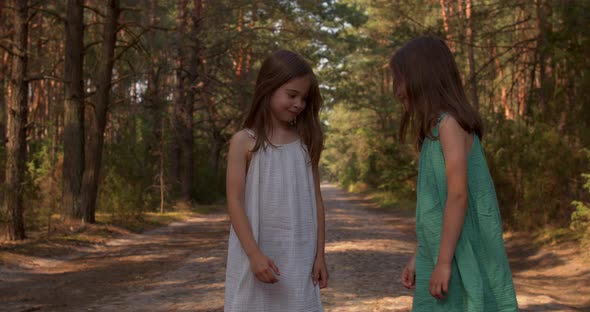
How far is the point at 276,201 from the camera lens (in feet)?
8.82

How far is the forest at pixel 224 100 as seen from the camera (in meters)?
11.6

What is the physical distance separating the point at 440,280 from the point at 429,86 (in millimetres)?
684

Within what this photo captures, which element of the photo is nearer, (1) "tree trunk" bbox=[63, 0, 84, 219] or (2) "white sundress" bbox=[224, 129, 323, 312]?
(2) "white sundress" bbox=[224, 129, 323, 312]

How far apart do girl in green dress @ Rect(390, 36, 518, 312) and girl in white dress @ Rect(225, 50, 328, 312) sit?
1.53 ft

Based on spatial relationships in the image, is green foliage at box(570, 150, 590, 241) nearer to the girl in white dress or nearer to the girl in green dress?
the girl in white dress

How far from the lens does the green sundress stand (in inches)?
88.7

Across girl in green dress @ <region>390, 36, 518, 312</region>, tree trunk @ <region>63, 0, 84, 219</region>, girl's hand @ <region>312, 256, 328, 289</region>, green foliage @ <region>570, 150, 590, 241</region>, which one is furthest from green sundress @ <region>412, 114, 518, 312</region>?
tree trunk @ <region>63, 0, 84, 219</region>

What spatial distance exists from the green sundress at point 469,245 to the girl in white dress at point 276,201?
0.50m

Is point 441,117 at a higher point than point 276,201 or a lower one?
higher

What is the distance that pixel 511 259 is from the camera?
11180 mm

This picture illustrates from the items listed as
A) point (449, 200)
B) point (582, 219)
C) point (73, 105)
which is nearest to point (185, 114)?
point (73, 105)

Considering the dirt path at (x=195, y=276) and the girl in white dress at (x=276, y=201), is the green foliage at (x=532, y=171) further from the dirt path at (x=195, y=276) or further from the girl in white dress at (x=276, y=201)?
the girl in white dress at (x=276, y=201)

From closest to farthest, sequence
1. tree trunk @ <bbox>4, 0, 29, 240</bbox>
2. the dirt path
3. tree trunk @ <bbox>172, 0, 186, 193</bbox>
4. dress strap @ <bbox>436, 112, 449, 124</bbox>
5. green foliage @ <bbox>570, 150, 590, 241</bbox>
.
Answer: dress strap @ <bbox>436, 112, 449, 124</bbox>
the dirt path
green foliage @ <bbox>570, 150, 590, 241</bbox>
tree trunk @ <bbox>4, 0, 29, 240</bbox>
tree trunk @ <bbox>172, 0, 186, 193</bbox>

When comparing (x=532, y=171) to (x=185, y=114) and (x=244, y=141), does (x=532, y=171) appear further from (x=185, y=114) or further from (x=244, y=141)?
(x=185, y=114)
